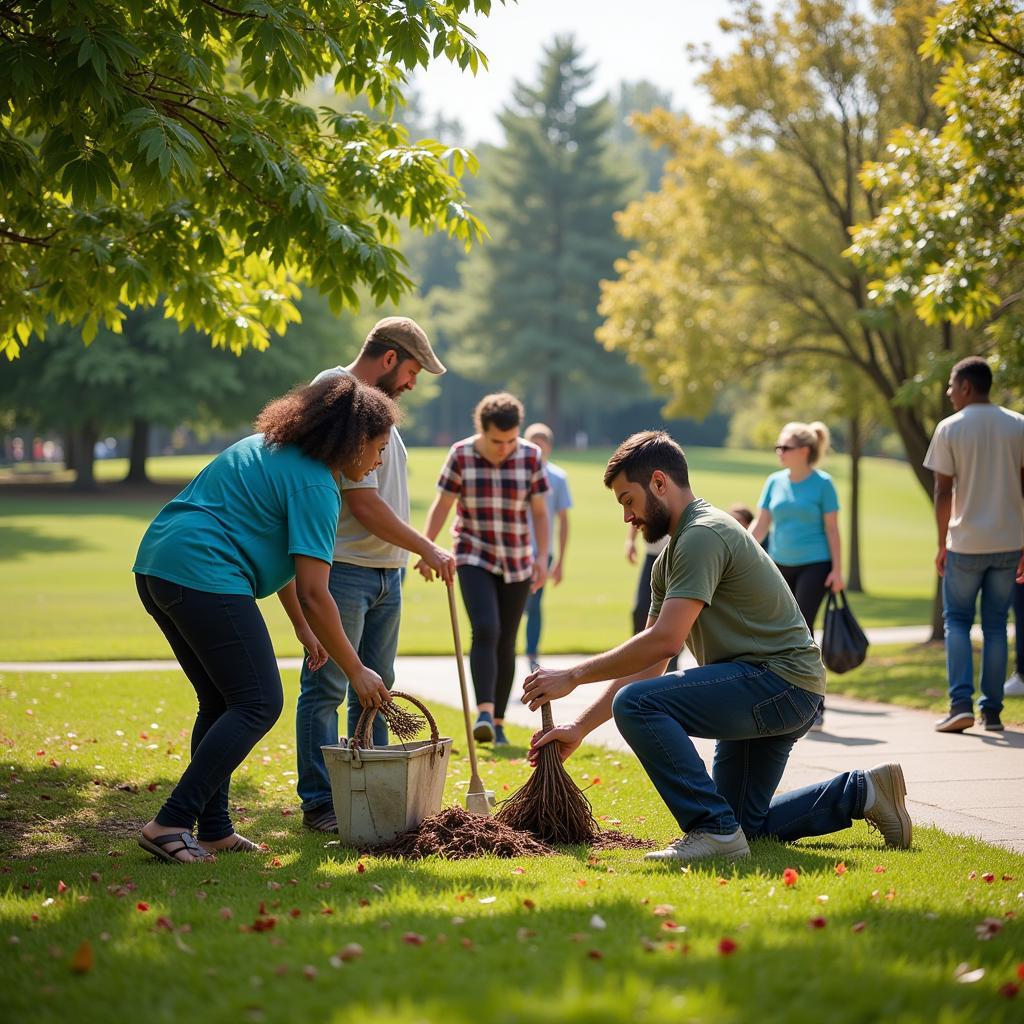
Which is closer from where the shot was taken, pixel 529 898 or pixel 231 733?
pixel 529 898

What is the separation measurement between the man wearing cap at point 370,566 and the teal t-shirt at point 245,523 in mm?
730

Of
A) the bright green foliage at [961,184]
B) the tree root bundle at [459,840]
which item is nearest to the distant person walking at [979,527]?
the bright green foliage at [961,184]

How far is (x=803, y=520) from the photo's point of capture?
987 centimetres

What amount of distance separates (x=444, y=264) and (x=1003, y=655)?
88.1 metres

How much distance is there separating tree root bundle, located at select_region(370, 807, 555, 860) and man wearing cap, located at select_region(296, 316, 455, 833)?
0.74 m

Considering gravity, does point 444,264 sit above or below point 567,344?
above

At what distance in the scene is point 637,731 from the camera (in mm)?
5129

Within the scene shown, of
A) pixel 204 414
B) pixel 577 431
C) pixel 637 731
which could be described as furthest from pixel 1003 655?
pixel 577 431

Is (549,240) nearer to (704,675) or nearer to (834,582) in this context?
(834,582)

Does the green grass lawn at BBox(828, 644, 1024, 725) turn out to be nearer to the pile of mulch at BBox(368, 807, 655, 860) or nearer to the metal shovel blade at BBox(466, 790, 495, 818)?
the metal shovel blade at BBox(466, 790, 495, 818)

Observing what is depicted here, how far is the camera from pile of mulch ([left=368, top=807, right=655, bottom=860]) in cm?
531

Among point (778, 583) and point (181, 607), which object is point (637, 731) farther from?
point (181, 607)

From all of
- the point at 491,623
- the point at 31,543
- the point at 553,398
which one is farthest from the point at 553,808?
the point at 553,398

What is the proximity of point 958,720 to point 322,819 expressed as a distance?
4.86 metres
